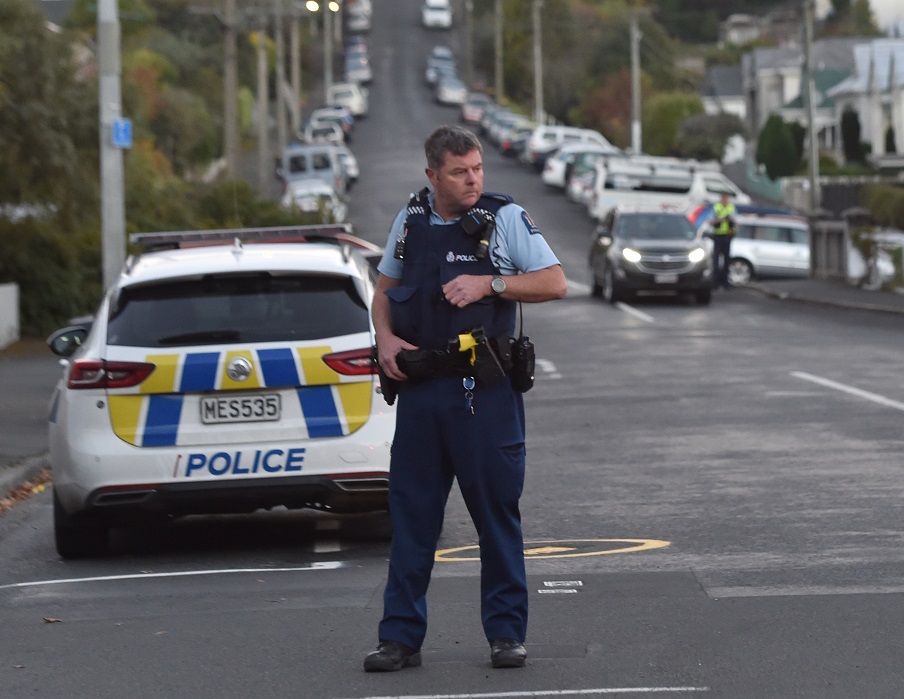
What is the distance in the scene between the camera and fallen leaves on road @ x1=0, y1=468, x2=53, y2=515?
12.2m

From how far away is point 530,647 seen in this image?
23.0ft

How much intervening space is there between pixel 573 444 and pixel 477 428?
24.4 ft

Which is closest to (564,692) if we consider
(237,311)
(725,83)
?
(237,311)

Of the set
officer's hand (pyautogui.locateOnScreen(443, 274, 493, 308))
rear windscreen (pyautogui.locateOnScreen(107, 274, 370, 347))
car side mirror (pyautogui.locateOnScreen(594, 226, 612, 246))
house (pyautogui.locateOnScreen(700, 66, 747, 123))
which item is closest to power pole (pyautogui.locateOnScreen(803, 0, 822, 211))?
car side mirror (pyautogui.locateOnScreen(594, 226, 612, 246))

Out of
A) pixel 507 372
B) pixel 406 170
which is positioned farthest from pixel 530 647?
pixel 406 170

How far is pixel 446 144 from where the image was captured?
6566 millimetres

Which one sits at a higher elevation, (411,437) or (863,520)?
(411,437)

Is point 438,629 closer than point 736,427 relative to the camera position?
Yes

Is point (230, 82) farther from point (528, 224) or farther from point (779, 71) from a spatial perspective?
point (779, 71)

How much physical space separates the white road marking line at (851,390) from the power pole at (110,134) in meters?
7.16

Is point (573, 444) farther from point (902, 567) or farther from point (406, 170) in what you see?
point (406, 170)

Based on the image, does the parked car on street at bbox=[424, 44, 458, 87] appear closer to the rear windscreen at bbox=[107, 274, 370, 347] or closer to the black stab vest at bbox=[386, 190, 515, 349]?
the rear windscreen at bbox=[107, 274, 370, 347]

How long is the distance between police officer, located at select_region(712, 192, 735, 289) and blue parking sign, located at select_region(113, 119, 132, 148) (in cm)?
1690

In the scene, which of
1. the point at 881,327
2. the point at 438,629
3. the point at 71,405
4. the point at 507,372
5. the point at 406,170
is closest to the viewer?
the point at 507,372
